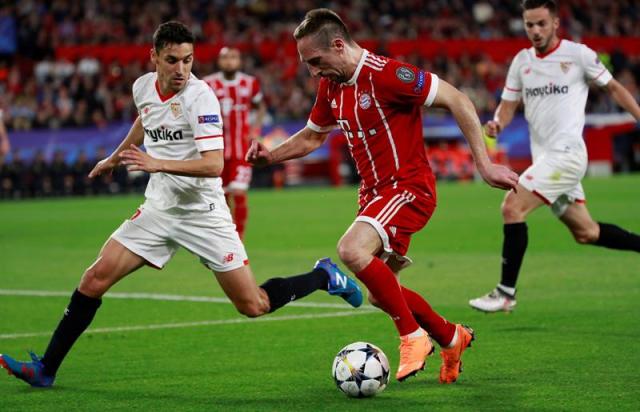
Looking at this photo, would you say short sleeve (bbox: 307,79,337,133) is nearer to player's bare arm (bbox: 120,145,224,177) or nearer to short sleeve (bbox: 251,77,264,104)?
player's bare arm (bbox: 120,145,224,177)

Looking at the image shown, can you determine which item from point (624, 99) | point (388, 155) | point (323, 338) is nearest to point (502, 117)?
point (624, 99)

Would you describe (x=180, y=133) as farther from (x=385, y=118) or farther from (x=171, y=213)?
(x=385, y=118)

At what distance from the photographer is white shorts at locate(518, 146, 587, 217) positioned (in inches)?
383

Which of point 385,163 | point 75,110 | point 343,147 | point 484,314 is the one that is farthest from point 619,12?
point 385,163

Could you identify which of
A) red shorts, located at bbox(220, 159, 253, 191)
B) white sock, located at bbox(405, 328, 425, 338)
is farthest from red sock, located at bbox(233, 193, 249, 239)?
white sock, located at bbox(405, 328, 425, 338)

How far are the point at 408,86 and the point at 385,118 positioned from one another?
0.86 feet

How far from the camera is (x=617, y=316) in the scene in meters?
9.25

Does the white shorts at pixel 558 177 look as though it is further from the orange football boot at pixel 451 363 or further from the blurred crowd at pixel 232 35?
the blurred crowd at pixel 232 35

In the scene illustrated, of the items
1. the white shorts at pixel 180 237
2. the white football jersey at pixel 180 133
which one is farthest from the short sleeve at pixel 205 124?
the white shorts at pixel 180 237

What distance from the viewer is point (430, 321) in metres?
6.90

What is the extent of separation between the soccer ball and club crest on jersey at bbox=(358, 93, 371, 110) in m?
1.40

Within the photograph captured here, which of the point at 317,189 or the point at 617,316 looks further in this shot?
the point at 317,189

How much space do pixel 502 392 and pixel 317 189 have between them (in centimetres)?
2530

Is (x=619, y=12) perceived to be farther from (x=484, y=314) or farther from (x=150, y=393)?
(x=150, y=393)
